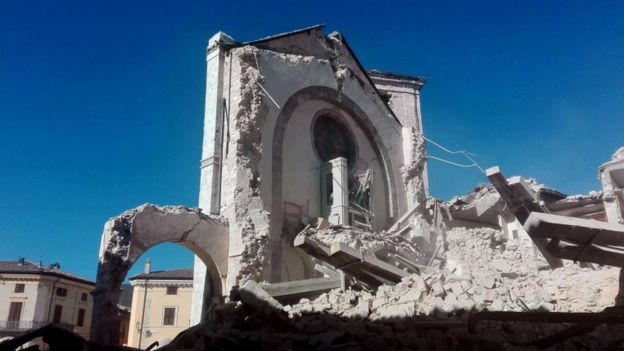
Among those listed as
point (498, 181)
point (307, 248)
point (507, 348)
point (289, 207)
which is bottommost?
point (507, 348)

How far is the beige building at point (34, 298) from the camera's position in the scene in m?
29.7

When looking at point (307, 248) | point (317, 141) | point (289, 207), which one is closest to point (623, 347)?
point (307, 248)

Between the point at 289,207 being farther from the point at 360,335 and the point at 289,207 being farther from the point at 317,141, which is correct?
the point at 360,335

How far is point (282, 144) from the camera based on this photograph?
45.4 feet

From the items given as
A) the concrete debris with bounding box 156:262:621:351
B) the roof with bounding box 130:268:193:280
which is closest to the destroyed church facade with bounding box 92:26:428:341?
the concrete debris with bounding box 156:262:621:351

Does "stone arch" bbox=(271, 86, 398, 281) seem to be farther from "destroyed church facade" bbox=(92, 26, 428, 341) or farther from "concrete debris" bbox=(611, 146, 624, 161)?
"concrete debris" bbox=(611, 146, 624, 161)

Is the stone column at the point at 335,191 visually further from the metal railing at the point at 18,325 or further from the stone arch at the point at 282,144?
the metal railing at the point at 18,325

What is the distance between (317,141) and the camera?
1548 cm

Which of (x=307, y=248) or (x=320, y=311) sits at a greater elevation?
(x=307, y=248)

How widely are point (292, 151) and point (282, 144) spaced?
A: 0.51 metres

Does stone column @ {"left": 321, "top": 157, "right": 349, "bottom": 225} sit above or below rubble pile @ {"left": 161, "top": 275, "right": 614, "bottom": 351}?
above

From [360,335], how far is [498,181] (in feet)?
13.8

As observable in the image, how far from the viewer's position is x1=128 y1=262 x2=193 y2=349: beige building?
30484mm

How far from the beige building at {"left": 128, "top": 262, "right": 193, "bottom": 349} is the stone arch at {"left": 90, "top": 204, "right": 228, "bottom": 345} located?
20679 mm
